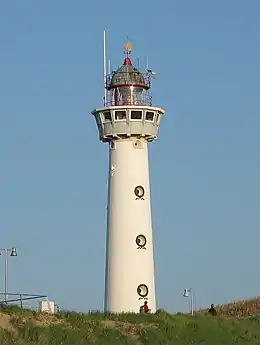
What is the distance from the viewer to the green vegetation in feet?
137

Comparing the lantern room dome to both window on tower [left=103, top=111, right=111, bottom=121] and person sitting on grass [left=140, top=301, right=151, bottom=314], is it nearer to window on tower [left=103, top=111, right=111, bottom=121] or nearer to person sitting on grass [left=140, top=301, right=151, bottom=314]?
window on tower [left=103, top=111, right=111, bottom=121]

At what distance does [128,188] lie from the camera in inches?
2188

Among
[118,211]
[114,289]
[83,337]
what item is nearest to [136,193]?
[118,211]

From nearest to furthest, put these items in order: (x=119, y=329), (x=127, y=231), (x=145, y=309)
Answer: (x=119, y=329) < (x=145, y=309) < (x=127, y=231)

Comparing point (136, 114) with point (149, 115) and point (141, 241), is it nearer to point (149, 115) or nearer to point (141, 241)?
point (149, 115)

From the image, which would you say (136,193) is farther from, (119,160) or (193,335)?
(193,335)

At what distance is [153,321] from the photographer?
153ft

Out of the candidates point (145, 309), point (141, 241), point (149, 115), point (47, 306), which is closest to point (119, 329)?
point (47, 306)

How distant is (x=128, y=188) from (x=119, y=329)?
491 inches

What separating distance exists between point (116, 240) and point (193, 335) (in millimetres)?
9978

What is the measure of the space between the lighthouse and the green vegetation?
5192 millimetres

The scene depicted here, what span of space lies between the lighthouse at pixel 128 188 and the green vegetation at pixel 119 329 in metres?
5.19

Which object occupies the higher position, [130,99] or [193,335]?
[130,99]

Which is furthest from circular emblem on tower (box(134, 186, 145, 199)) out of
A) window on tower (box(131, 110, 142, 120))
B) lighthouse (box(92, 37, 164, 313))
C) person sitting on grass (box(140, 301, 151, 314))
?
person sitting on grass (box(140, 301, 151, 314))
